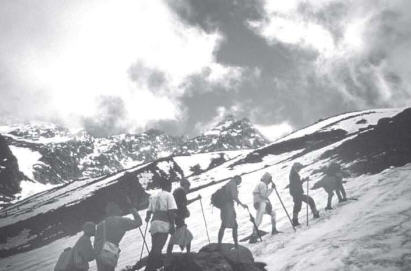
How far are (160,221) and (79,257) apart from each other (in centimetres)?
237

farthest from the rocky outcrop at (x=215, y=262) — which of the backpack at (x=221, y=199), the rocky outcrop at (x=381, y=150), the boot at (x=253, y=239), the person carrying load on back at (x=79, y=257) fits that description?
the rocky outcrop at (x=381, y=150)

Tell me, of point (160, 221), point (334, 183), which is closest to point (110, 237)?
point (160, 221)

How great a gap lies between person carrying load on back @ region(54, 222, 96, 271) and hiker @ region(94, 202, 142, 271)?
0.47m

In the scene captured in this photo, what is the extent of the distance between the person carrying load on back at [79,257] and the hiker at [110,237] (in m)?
0.47

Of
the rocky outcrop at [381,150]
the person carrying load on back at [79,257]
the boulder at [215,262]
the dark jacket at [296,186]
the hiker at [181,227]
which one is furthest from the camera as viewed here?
the rocky outcrop at [381,150]

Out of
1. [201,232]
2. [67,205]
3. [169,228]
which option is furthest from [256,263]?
[67,205]

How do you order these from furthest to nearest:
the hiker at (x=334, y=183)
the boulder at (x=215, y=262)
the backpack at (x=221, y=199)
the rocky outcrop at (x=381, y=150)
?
the rocky outcrop at (x=381, y=150) < the hiker at (x=334, y=183) < the backpack at (x=221, y=199) < the boulder at (x=215, y=262)

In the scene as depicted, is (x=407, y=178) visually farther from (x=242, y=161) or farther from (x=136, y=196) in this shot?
(x=242, y=161)

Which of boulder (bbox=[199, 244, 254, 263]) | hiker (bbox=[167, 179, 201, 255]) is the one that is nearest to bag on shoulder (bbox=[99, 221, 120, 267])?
hiker (bbox=[167, 179, 201, 255])

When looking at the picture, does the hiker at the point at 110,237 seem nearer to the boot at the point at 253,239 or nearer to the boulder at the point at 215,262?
the boulder at the point at 215,262

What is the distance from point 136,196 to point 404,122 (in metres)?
39.9

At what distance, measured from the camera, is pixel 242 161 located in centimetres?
6100

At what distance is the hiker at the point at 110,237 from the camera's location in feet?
25.3

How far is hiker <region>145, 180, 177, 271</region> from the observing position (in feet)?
26.5
